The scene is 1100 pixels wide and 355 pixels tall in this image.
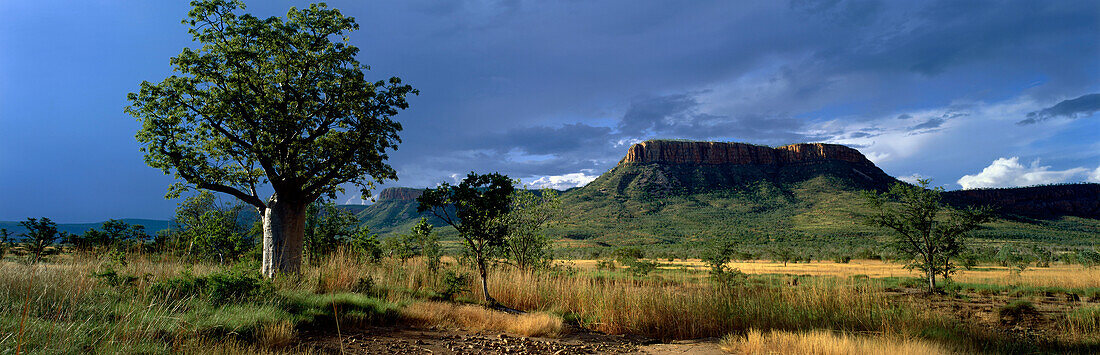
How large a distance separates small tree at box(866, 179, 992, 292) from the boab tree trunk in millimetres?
18776

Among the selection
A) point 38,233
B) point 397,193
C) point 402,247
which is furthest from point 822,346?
point 397,193

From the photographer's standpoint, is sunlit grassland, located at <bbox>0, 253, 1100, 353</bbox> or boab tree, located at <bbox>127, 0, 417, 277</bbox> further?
boab tree, located at <bbox>127, 0, 417, 277</bbox>

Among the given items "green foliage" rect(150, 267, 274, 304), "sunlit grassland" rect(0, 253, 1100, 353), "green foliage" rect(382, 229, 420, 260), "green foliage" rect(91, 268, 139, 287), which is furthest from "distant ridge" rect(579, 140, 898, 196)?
"green foliage" rect(91, 268, 139, 287)

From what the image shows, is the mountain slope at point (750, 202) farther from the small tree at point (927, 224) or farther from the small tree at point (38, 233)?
the small tree at point (38, 233)

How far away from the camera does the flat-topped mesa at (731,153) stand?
107 metres

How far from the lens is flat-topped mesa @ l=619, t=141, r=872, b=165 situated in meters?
107

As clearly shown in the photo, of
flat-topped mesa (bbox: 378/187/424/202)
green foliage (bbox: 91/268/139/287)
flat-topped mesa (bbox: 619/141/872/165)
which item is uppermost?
flat-topped mesa (bbox: 619/141/872/165)

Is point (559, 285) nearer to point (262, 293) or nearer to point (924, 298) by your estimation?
point (262, 293)

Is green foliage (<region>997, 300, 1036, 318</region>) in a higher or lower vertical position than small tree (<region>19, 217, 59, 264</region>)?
lower

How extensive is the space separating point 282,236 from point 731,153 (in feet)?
A: 380

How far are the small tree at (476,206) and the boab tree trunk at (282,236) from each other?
4076 mm

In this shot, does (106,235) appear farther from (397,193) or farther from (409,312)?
(397,193)

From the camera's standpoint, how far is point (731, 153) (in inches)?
4449

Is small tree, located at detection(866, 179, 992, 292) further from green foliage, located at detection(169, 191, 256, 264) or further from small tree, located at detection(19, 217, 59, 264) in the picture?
small tree, located at detection(19, 217, 59, 264)
